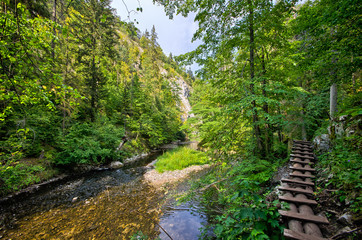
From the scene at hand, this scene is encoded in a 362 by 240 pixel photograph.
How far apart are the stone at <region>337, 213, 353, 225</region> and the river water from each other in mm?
2878

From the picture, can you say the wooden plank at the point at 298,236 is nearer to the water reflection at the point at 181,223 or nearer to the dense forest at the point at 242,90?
the dense forest at the point at 242,90

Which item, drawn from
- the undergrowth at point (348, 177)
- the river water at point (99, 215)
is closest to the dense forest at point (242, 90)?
the undergrowth at point (348, 177)

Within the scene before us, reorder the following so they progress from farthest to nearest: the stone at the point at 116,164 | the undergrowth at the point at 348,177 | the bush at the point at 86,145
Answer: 1. the stone at the point at 116,164
2. the bush at the point at 86,145
3. the undergrowth at the point at 348,177

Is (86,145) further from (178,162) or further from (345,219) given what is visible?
(345,219)

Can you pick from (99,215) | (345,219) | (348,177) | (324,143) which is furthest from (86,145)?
(324,143)

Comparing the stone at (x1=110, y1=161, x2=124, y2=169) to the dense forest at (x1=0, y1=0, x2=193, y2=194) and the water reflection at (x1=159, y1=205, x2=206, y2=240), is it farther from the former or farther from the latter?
the water reflection at (x1=159, y1=205, x2=206, y2=240)

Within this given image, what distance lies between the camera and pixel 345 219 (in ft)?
6.23

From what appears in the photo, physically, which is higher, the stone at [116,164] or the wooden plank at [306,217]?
the wooden plank at [306,217]

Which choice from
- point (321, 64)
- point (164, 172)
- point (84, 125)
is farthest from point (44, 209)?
point (321, 64)

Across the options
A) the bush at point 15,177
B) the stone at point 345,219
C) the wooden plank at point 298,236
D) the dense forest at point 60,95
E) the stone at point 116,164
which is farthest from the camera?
the stone at point 116,164

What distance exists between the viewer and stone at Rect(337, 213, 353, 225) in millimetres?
1860

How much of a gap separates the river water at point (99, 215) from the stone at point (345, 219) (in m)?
2.88

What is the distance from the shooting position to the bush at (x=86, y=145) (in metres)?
9.54

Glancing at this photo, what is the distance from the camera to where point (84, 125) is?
38.2 feet
